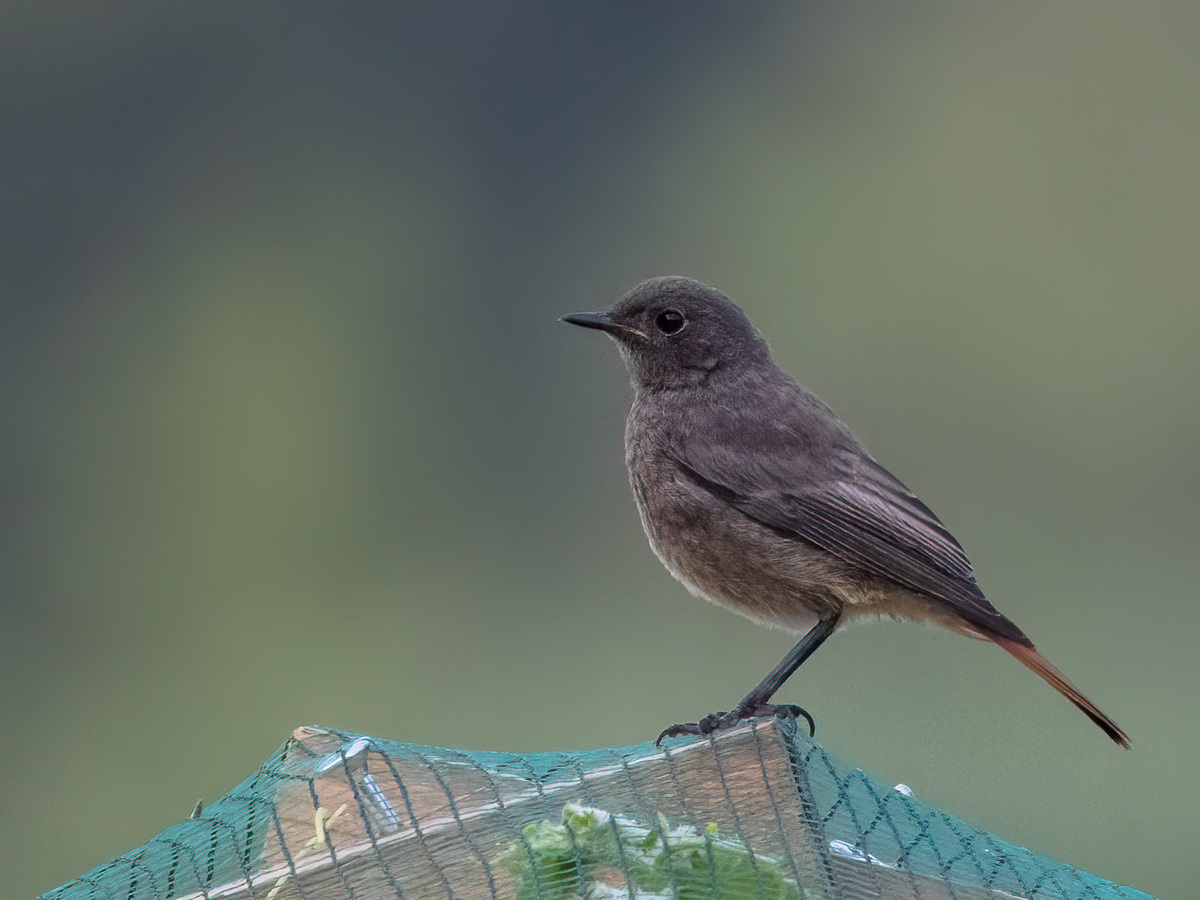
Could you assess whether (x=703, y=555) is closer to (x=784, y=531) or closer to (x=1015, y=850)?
(x=784, y=531)

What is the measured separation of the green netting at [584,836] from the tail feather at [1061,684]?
330mm

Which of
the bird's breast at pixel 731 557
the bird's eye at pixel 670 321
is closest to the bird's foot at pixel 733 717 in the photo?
the bird's breast at pixel 731 557

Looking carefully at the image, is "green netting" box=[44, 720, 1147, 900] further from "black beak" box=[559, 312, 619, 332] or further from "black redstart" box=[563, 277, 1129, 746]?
"black beak" box=[559, 312, 619, 332]

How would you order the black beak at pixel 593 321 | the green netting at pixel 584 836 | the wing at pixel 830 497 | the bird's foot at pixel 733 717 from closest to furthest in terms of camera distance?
the green netting at pixel 584 836 → the bird's foot at pixel 733 717 → the wing at pixel 830 497 → the black beak at pixel 593 321

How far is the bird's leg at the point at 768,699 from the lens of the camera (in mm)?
2697

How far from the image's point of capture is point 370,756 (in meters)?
2.56

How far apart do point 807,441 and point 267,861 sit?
65.5 inches

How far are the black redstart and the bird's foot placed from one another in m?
0.01

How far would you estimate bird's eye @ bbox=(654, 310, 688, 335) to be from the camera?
11.5 ft

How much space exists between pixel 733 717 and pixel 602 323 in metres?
1.19

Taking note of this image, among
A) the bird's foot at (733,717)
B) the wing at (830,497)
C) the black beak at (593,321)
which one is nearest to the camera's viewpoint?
the bird's foot at (733,717)

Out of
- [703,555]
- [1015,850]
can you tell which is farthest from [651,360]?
[1015,850]

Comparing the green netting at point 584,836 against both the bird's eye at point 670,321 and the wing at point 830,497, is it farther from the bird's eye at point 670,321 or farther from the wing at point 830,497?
the bird's eye at point 670,321

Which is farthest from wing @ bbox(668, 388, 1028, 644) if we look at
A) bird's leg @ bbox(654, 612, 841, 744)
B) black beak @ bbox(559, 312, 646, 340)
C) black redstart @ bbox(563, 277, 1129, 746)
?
black beak @ bbox(559, 312, 646, 340)
